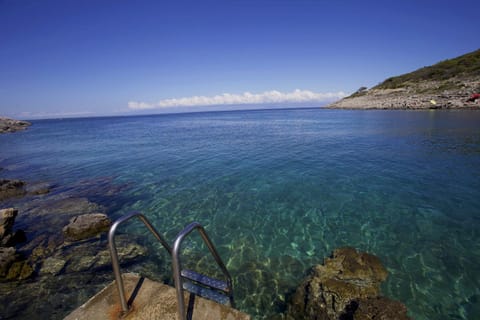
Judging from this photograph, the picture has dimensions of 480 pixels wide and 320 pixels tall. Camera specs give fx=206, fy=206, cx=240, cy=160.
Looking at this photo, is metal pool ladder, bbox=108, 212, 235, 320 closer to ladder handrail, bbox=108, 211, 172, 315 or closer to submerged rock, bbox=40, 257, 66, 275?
ladder handrail, bbox=108, 211, 172, 315

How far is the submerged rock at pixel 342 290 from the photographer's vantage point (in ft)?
13.9

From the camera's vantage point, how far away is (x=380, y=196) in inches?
368

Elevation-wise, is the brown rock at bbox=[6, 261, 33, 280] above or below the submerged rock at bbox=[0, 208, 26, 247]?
below

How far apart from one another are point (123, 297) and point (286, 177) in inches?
411

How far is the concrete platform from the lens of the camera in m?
2.96

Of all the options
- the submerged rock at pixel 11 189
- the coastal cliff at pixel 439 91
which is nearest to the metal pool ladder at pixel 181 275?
the submerged rock at pixel 11 189

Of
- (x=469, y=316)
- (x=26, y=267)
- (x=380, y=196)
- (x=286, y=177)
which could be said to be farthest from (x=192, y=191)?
(x=469, y=316)

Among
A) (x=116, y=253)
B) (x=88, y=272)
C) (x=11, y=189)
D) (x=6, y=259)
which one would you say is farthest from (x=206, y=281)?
(x=11, y=189)

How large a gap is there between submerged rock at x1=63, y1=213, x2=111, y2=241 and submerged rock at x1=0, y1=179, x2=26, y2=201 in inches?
297

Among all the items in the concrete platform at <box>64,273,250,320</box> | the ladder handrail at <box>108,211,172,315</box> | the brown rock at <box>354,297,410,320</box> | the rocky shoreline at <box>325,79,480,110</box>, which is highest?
the rocky shoreline at <box>325,79,480,110</box>

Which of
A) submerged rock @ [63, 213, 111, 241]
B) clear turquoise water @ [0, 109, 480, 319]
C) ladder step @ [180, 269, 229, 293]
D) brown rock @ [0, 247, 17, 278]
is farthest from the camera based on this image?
submerged rock @ [63, 213, 111, 241]

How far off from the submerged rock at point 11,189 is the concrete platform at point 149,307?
13.4 m

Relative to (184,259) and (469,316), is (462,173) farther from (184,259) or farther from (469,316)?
(184,259)

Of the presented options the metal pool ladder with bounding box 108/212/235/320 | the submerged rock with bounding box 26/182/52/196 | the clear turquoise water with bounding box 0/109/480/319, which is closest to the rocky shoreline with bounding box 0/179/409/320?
the clear turquoise water with bounding box 0/109/480/319
